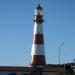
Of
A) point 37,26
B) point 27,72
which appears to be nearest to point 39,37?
point 37,26

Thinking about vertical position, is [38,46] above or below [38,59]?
above

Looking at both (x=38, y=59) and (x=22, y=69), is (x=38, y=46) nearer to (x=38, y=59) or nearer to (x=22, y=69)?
(x=38, y=59)

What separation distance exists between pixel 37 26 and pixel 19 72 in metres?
9.00

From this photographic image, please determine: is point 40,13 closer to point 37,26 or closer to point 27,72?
point 37,26

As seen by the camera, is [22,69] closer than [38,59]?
Yes

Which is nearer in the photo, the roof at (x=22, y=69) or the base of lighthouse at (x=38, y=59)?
the roof at (x=22, y=69)

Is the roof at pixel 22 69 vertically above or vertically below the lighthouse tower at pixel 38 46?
below

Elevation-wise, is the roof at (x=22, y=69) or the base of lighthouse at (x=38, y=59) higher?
the base of lighthouse at (x=38, y=59)

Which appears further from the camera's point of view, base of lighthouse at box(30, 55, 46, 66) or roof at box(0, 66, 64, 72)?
base of lighthouse at box(30, 55, 46, 66)

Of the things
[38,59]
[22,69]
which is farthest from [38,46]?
[22,69]

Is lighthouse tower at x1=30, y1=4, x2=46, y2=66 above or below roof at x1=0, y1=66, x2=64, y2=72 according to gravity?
above

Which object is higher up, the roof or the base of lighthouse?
the base of lighthouse

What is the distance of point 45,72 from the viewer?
250 feet

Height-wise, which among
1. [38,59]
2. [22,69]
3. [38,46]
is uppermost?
[38,46]
